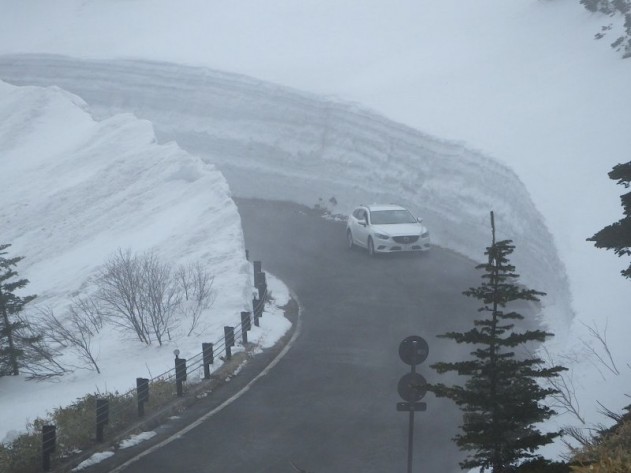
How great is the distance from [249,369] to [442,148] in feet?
49.6

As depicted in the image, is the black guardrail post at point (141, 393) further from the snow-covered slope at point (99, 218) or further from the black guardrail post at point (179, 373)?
the snow-covered slope at point (99, 218)

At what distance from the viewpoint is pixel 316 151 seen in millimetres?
36531

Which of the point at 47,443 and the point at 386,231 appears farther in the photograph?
the point at 386,231

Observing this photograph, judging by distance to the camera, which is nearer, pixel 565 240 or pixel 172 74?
pixel 565 240

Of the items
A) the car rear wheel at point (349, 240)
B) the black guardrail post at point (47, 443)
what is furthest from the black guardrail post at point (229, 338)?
the car rear wheel at point (349, 240)

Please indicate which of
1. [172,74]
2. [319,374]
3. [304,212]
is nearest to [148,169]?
[304,212]

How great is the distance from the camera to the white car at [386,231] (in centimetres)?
2695

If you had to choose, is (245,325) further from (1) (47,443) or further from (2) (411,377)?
(2) (411,377)

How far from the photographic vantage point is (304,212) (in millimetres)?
33719

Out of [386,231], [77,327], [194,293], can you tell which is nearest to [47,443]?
[194,293]

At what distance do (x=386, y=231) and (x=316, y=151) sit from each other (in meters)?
10.2

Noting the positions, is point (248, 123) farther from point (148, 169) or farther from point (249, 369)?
point (249, 369)

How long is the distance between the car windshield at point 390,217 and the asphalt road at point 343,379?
1158 mm

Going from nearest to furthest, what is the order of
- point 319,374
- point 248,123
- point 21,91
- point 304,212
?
1. point 319,374
2. point 304,212
3. point 248,123
4. point 21,91
